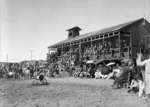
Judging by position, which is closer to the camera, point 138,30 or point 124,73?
point 124,73

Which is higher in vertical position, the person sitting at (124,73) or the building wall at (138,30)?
the building wall at (138,30)

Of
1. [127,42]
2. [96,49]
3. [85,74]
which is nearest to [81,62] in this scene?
[96,49]

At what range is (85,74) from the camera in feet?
68.6

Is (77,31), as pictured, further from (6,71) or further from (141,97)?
(141,97)

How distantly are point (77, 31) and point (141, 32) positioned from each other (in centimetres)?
1567

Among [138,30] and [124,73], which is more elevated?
[138,30]

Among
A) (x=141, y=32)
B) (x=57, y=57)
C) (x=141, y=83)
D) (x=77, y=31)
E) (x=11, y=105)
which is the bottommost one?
(x=11, y=105)

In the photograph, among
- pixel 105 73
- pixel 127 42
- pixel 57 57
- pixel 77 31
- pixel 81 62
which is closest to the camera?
pixel 105 73

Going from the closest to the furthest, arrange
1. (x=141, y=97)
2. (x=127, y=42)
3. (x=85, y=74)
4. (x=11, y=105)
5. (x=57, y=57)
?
(x=11, y=105) < (x=141, y=97) < (x=85, y=74) < (x=127, y=42) < (x=57, y=57)

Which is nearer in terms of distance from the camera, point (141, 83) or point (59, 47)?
point (141, 83)

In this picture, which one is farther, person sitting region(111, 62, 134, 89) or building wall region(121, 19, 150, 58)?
building wall region(121, 19, 150, 58)

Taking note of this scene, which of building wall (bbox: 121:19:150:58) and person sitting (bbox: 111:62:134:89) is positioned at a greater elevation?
building wall (bbox: 121:19:150:58)

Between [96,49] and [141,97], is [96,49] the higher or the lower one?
the higher one

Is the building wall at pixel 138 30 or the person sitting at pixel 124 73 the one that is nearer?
the person sitting at pixel 124 73
